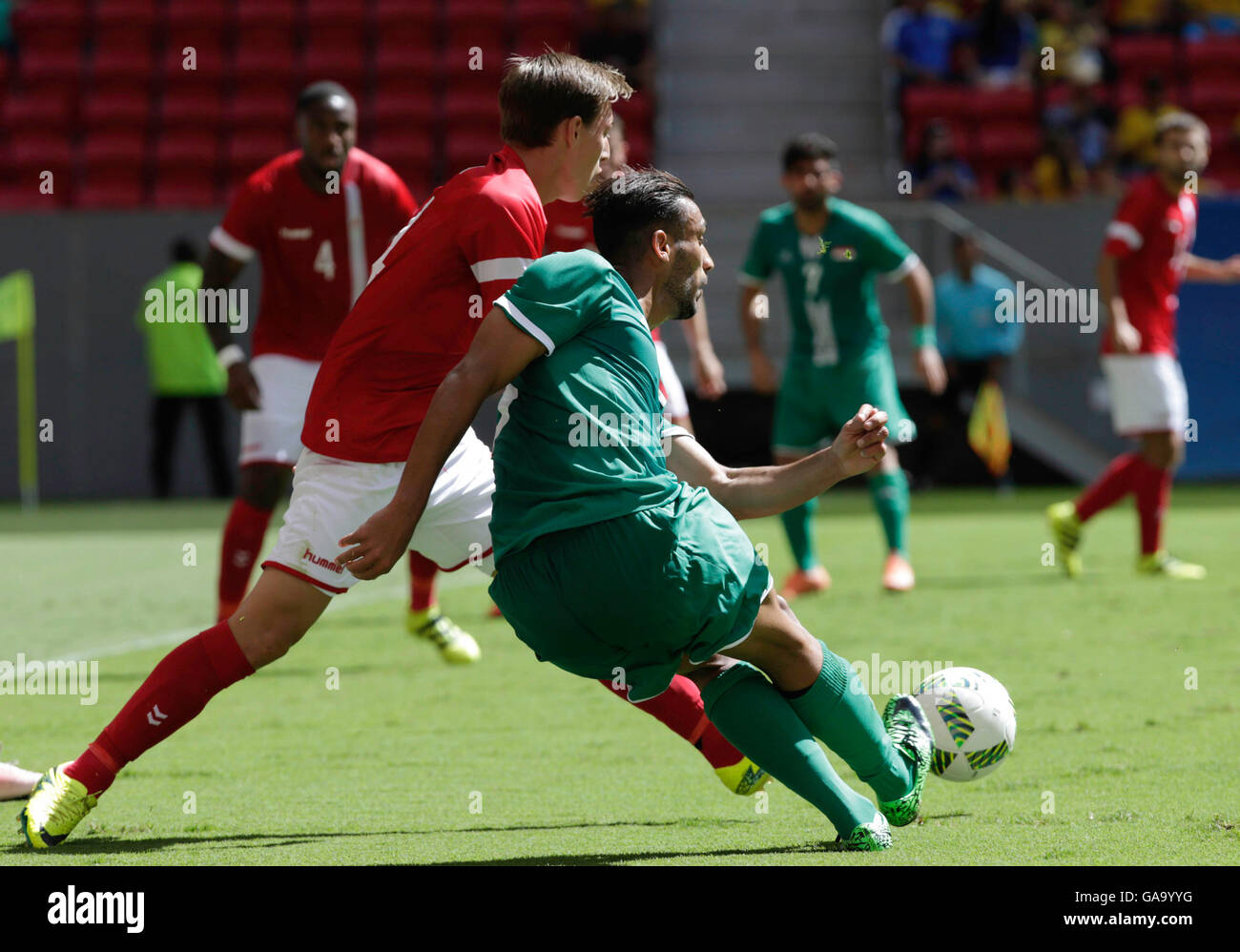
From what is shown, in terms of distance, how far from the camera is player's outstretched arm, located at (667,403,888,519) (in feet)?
11.5

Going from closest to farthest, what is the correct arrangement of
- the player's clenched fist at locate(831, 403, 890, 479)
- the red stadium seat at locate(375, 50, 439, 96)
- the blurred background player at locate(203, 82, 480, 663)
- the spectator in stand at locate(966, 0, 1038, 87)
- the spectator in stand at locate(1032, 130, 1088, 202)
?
the player's clenched fist at locate(831, 403, 890, 479), the blurred background player at locate(203, 82, 480, 663), the spectator in stand at locate(1032, 130, 1088, 202), the spectator in stand at locate(966, 0, 1038, 87), the red stadium seat at locate(375, 50, 439, 96)

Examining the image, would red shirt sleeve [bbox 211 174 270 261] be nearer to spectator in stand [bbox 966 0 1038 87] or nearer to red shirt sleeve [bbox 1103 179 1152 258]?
red shirt sleeve [bbox 1103 179 1152 258]

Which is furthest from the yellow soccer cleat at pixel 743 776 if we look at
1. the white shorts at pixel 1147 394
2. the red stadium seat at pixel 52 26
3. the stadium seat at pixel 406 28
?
the red stadium seat at pixel 52 26

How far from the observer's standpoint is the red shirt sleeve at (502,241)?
3.83 metres

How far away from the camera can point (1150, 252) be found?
9328 millimetres

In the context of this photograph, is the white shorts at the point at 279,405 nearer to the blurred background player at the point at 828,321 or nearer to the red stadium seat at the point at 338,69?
the blurred background player at the point at 828,321

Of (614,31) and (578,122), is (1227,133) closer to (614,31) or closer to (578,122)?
(614,31)

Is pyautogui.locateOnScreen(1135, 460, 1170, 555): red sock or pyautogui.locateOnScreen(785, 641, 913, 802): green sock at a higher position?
pyautogui.locateOnScreen(785, 641, 913, 802): green sock

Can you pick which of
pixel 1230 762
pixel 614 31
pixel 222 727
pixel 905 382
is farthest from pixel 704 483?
pixel 614 31

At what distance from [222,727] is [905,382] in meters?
11.7

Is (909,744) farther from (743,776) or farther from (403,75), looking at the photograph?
(403,75)

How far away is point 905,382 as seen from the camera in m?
16.4

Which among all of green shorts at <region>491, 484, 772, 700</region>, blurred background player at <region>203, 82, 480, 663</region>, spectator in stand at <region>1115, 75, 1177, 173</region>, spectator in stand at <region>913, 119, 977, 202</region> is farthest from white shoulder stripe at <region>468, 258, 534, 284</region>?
spectator in stand at <region>1115, 75, 1177, 173</region>

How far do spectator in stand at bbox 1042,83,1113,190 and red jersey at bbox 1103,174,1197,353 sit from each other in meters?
8.72
